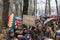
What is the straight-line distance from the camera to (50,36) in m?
11.5

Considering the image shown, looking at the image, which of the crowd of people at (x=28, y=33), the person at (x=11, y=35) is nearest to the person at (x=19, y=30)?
the crowd of people at (x=28, y=33)

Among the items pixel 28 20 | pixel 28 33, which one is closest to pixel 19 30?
pixel 28 33

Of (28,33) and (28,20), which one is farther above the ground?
(28,20)

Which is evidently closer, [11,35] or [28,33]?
[11,35]

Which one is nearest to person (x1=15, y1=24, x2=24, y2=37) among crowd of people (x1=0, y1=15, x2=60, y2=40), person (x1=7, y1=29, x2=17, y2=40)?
crowd of people (x1=0, y1=15, x2=60, y2=40)

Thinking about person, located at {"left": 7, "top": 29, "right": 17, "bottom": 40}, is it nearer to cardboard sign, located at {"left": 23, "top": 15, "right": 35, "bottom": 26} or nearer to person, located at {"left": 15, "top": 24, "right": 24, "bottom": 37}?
person, located at {"left": 15, "top": 24, "right": 24, "bottom": 37}

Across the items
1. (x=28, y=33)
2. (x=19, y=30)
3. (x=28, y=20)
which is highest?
(x=28, y=20)

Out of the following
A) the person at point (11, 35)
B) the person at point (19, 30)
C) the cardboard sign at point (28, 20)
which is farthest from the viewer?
the cardboard sign at point (28, 20)

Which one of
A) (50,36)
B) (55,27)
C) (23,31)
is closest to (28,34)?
(23,31)

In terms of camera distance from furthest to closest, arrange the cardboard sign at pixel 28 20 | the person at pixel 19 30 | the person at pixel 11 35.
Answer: the cardboard sign at pixel 28 20 < the person at pixel 19 30 < the person at pixel 11 35

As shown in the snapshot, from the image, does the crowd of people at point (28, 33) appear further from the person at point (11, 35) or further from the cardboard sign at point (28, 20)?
the cardboard sign at point (28, 20)

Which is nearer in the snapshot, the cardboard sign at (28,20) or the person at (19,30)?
the person at (19,30)

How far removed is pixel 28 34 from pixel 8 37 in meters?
0.98

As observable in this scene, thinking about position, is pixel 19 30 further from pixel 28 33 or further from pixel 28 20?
pixel 28 20
